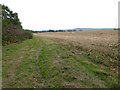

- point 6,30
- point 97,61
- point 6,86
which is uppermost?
point 6,30

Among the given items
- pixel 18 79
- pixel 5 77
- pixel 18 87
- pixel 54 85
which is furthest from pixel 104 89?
pixel 5 77

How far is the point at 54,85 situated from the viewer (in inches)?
136

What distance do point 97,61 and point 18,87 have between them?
4681 millimetres

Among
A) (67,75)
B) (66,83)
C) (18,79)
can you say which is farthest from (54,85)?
(18,79)

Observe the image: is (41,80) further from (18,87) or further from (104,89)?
(104,89)

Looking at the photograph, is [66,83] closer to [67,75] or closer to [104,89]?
[67,75]

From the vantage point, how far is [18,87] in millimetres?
3393

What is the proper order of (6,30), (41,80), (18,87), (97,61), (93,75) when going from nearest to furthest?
(18,87) → (41,80) → (93,75) → (97,61) → (6,30)

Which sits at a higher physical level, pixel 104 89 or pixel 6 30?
pixel 6 30

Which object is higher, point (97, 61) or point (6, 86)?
point (97, 61)

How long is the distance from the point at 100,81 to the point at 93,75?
460mm

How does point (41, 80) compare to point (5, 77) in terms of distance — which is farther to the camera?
point (5, 77)

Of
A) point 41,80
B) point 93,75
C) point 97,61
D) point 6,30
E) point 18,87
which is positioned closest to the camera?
point 18,87

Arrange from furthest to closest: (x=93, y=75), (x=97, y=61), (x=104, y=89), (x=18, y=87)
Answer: (x=97, y=61) → (x=93, y=75) → (x=18, y=87) → (x=104, y=89)
